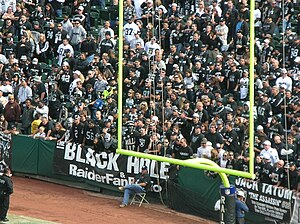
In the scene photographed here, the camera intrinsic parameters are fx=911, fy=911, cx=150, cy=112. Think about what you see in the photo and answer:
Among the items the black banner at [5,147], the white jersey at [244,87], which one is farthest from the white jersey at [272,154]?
the black banner at [5,147]

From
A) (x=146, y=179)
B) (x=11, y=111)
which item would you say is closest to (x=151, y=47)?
(x=146, y=179)

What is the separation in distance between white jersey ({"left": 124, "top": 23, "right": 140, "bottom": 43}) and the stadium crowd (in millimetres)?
33

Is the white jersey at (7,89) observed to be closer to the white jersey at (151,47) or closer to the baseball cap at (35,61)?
the baseball cap at (35,61)

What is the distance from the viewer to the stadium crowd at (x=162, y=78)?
13.6 meters

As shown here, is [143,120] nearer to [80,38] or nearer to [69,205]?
[69,205]

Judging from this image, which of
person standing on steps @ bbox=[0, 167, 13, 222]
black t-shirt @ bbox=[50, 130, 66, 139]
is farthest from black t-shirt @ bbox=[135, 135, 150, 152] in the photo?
black t-shirt @ bbox=[50, 130, 66, 139]

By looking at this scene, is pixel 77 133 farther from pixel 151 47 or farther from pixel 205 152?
pixel 205 152

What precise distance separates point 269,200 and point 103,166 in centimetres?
492

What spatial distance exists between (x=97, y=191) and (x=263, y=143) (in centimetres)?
548

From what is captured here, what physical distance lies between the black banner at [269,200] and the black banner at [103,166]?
2368 millimetres

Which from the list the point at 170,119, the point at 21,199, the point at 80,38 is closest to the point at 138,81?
the point at 170,119

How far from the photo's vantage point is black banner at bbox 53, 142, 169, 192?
20016 millimetres

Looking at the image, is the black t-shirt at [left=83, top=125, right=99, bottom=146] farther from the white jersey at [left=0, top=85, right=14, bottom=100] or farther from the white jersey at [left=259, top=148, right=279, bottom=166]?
the white jersey at [left=259, top=148, right=279, bottom=166]

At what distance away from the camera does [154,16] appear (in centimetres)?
1409
